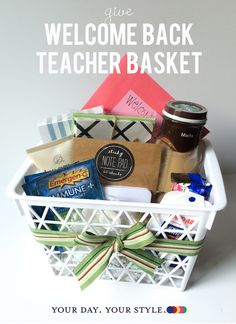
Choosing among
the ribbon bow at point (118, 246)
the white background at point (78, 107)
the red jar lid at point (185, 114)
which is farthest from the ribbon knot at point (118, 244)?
the red jar lid at point (185, 114)

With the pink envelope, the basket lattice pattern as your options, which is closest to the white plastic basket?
the basket lattice pattern

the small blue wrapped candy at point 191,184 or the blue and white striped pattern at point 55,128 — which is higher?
the blue and white striped pattern at point 55,128

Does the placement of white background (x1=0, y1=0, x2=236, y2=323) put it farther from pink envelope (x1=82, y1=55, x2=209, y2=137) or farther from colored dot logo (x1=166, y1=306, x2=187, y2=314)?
pink envelope (x1=82, y1=55, x2=209, y2=137)

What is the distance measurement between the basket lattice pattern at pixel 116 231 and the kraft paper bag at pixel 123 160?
0.07m

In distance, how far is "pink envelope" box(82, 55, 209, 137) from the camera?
26.3 inches

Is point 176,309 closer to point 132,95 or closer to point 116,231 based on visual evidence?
point 116,231

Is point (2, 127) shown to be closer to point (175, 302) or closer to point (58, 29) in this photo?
point (58, 29)

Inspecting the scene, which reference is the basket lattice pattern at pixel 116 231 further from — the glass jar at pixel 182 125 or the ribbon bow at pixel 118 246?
the glass jar at pixel 182 125

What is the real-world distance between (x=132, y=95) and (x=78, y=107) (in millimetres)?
209

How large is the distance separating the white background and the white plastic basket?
0.10 ft

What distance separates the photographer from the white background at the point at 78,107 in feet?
1.90

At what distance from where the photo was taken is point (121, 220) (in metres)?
0.57

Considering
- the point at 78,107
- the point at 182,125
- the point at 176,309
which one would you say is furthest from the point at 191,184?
the point at 78,107

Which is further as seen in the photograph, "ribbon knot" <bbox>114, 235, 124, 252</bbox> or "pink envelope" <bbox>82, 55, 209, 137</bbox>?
"pink envelope" <bbox>82, 55, 209, 137</bbox>
